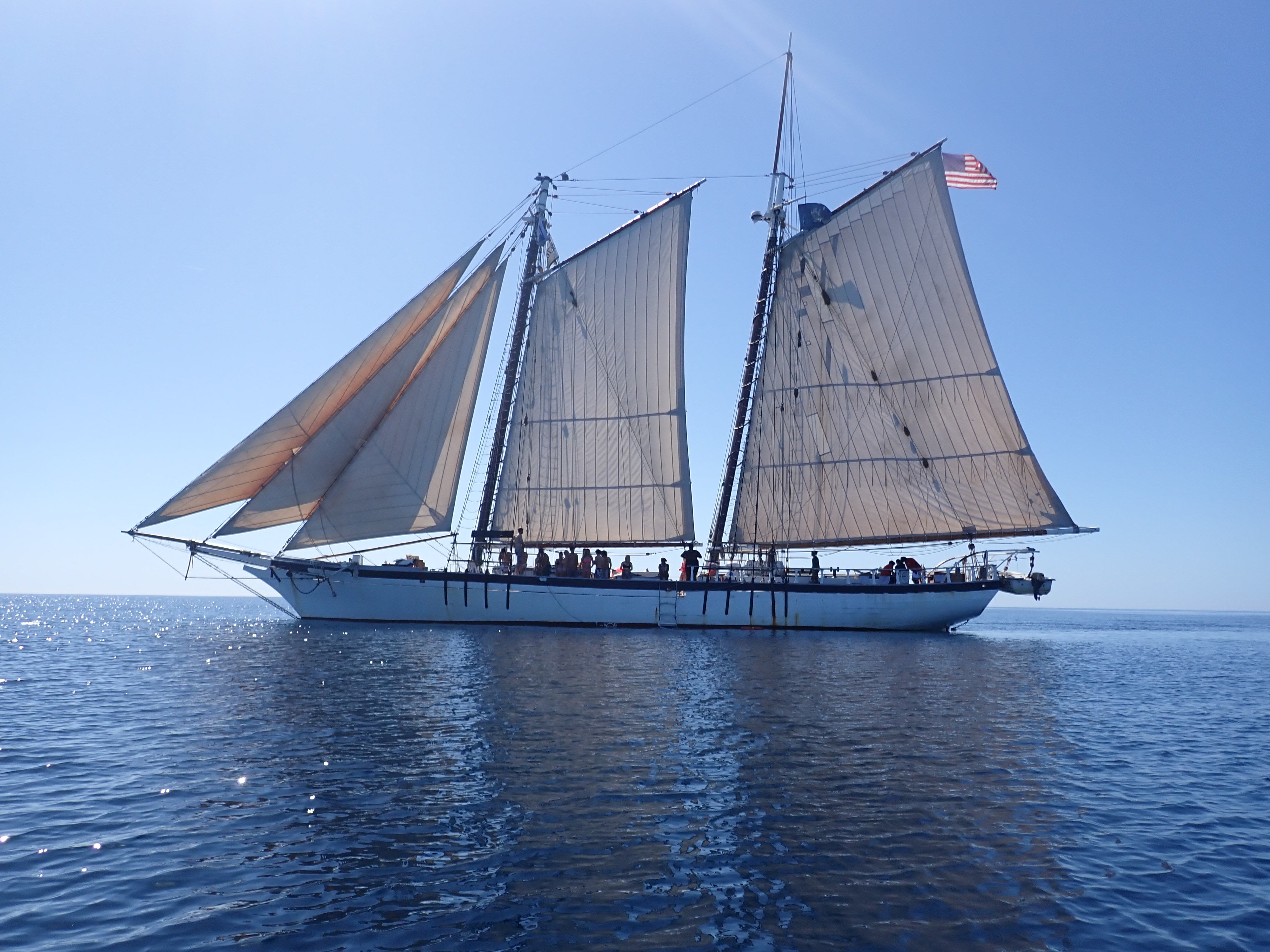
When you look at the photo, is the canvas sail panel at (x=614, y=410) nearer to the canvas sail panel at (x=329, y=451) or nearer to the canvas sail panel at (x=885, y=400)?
the canvas sail panel at (x=885, y=400)

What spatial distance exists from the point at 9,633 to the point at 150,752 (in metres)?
56.1

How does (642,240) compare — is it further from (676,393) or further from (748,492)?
(748,492)

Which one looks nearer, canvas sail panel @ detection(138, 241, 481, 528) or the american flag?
canvas sail panel @ detection(138, 241, 481, 528)

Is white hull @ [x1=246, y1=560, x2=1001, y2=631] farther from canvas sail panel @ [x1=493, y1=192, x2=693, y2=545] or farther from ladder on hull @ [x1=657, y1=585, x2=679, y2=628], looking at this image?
canvas sail panel @ [x1=493, y1=192, x2=693, y2=545]

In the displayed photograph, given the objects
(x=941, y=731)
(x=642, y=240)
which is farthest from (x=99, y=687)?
(x=642, y=240)

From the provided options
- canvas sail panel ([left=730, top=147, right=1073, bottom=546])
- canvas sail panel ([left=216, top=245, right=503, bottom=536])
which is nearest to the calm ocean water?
canvas sail panel ([left=216, top=245, right=503, bottom=536])

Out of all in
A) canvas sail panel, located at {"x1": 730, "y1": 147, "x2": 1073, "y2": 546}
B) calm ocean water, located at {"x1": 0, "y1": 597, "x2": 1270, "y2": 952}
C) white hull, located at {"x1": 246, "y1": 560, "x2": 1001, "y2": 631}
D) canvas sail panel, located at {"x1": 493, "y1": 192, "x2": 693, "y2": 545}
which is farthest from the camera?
canvas sail panel, located at {"x1": 493, "y1": 192, "x2": 693, "y2": 545}

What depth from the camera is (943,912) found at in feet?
28.5

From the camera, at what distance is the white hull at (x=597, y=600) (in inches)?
1785

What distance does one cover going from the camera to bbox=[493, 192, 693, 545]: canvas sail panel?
46.4m

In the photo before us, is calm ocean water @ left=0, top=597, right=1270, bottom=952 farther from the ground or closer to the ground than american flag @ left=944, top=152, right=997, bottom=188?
closer to the ground

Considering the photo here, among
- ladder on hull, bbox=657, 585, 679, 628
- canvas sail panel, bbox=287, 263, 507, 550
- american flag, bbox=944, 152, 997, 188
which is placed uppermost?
american flag, bbox=944, 152, 997, 188

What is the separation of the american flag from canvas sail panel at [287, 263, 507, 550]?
27.9m

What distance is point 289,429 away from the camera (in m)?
40.5
